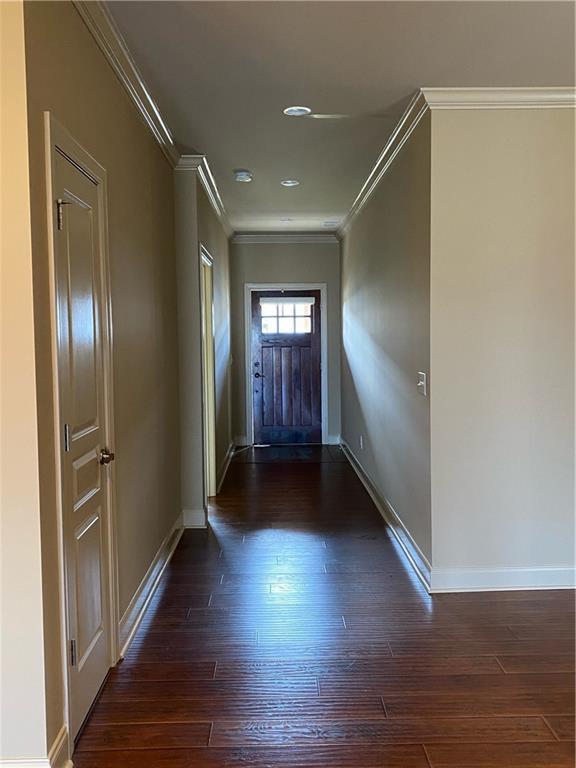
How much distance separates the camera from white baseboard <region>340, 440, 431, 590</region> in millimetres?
3305

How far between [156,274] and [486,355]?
6.27ft

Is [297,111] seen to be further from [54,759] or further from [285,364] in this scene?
[285,364]

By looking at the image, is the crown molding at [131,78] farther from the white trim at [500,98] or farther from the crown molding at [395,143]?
the white trim at [500,98]

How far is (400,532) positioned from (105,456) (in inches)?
87.4

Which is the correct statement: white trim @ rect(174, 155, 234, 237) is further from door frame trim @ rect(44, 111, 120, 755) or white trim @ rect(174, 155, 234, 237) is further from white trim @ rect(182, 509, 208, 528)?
white trim @ rect(182, 509, 208, 528)

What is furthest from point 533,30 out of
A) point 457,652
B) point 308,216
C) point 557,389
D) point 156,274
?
point 308,216

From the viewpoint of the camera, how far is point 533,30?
243 cm

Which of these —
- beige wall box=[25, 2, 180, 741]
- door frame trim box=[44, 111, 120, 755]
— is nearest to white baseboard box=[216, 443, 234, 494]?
beige wall box=[25, 2, 180, 741]

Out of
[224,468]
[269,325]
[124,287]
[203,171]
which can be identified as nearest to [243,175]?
[203,171]

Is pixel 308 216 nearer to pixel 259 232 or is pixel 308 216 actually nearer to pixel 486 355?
pixel 259 232

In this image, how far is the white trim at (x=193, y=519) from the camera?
14.2 ft

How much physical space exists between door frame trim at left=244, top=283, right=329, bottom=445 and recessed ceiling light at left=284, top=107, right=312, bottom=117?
4180 millimetres

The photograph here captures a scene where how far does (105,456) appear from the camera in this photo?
2.36 metres

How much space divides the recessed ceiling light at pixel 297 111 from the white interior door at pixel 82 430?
1400 mm
